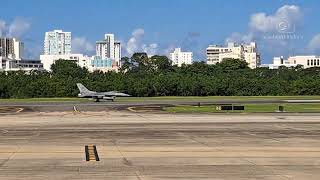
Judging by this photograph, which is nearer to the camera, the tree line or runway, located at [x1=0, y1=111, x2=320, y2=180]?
runway, located at [x1=0, y1=111, x2=320, y2=180]

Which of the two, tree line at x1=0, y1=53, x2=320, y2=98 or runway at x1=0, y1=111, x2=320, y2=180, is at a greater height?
tree line at x1=0, y1=53, x2=320, y2=98

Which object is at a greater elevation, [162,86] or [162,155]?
[162,86]

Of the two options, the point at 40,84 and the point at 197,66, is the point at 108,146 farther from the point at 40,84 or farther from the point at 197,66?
→ the point at 197,66

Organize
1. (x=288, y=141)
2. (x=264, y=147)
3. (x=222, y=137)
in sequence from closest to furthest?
1. (x=264, y=147)
2. (x=288, y=141)
3. (x=222, y=137)

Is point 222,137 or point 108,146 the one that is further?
point 222,137

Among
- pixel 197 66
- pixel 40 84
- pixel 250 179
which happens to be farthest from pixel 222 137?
pixel 197 66

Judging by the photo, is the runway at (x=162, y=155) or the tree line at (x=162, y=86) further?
the tree line at (x=162, y=86)

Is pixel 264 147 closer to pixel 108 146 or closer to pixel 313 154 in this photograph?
pixel 313 154

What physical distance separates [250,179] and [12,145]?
1501cm

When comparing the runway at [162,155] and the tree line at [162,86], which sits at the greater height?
the tree line at [162,86]

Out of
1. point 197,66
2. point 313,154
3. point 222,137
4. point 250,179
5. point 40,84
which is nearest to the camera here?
point 250,179

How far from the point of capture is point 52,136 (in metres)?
34.2

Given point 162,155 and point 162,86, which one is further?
point 162,86

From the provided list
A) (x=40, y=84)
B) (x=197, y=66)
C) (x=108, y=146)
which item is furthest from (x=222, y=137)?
(x=197, y=66)
